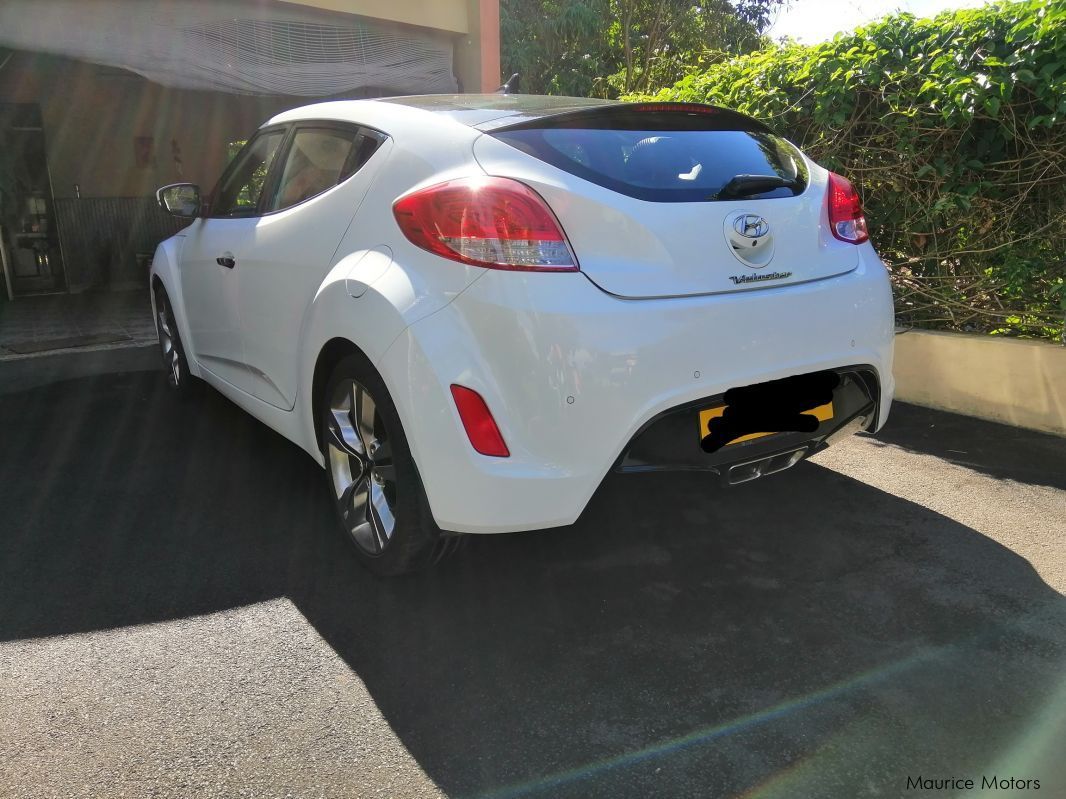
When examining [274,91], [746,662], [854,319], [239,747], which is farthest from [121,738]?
[274,91]

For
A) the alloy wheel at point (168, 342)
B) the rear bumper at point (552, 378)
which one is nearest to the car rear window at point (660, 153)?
the rear bumper at point (552, 378)

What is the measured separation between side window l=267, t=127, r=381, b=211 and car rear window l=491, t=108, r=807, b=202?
2.15ft

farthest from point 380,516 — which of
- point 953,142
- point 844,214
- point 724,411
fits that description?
point 953,142

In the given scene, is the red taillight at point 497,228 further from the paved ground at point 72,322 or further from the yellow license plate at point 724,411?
the paved ground at point 72,322

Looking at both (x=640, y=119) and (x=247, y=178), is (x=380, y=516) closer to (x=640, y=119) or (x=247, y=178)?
(x=640, y=119)

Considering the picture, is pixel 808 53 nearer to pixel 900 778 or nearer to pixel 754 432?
pixel 754 432

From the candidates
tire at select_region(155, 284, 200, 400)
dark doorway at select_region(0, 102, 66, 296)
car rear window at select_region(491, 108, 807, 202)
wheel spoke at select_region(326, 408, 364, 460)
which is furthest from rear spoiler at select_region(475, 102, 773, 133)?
dark doorway at select_region(0, 102, 66, 296)

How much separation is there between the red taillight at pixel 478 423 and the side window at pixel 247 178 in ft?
6.06

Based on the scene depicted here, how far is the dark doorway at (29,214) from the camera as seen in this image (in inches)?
411

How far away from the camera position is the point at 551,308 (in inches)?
89.4

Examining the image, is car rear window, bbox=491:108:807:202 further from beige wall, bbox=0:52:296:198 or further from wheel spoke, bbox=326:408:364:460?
beige wall, bbox=0:52:296:198

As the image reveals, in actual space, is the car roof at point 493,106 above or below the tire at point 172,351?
above

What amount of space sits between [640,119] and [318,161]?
4.17 ft

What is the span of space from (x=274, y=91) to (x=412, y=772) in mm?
7700
